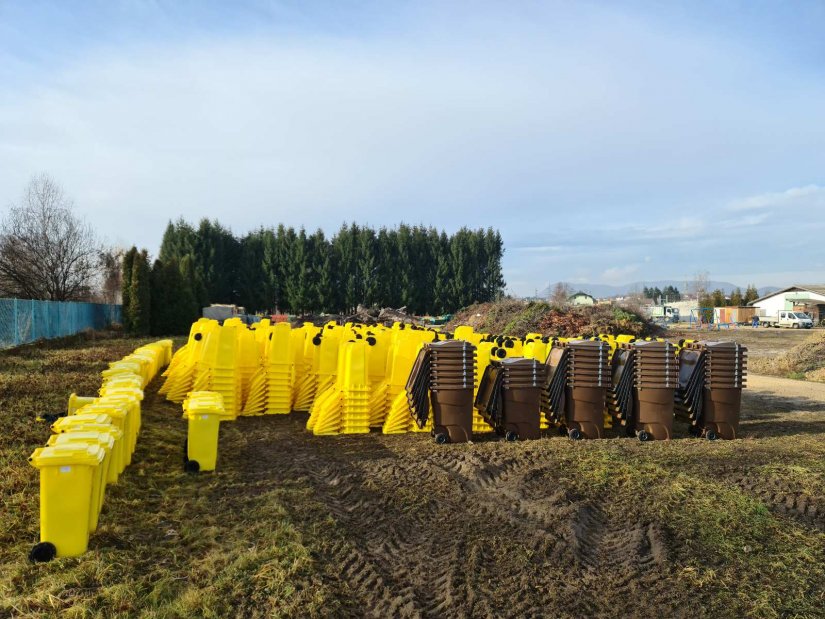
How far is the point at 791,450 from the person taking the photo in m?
6.97

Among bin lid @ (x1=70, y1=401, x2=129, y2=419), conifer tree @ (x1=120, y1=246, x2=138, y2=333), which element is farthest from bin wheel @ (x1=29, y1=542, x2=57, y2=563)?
conifer tree @ (x1=120, y1=246, x2=138, y2=333)

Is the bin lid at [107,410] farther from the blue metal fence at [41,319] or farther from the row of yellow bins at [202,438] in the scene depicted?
the blue metal fence at [41,319]

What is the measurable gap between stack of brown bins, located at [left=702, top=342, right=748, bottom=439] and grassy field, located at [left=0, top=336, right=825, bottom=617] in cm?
83

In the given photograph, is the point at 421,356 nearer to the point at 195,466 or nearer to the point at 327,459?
the point at 327,459

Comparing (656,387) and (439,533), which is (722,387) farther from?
(439,533)

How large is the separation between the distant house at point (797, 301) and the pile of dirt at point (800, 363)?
41306mm

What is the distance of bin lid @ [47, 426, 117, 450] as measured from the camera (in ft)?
13.2

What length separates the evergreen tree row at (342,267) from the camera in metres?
45.1

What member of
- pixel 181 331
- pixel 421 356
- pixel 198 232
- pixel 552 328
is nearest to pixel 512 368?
pixel 421 356

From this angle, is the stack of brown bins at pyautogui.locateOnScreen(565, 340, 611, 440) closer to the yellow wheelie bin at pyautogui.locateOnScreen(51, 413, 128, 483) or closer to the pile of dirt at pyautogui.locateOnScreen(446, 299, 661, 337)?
the yellow wheelie bin at pyautogui.locateOnScreen(51, 413, 128, 483)

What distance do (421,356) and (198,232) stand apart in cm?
4106

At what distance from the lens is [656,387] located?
7.68 metres

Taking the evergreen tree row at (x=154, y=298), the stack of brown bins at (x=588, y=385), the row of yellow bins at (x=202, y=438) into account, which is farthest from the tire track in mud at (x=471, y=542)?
the evergreen tree row at (x=154, y=298)

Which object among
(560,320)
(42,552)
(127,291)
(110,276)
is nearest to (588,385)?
(42,552)
